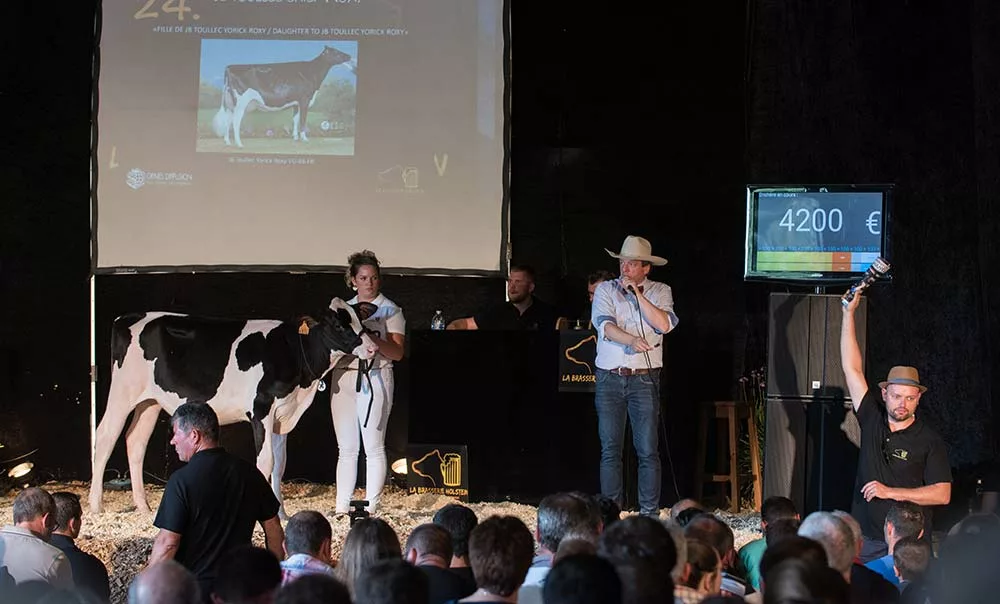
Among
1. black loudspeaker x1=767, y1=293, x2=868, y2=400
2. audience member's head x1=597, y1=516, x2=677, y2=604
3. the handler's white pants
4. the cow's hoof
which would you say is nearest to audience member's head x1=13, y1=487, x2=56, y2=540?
audience member's head x1=597, y1=516, x2=677, y2=604

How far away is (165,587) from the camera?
9.91 ft

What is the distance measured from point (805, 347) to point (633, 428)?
1060 millimetres

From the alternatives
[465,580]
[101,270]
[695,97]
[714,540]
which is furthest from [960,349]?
[101,270]

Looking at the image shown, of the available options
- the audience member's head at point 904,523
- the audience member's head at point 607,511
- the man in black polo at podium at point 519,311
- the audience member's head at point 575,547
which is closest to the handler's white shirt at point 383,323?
the man in black polo at podium at point 519,311

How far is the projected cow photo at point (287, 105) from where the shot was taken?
8273 mm

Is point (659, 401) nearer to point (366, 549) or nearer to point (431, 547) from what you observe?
point (431, 547)

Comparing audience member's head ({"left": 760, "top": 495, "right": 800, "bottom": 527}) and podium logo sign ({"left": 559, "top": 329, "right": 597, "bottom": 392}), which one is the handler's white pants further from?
audience member's head ({"left": 760, "top": 495, "right": 800, "bottom": 527})

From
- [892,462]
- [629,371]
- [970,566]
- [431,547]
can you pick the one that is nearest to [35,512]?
[431,547]

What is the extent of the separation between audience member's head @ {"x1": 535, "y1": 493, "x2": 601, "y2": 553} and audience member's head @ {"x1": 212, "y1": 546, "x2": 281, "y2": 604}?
41.9 inches

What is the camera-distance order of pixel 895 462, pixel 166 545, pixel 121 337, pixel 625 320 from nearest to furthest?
1. pixel 166 545
2. pixel 895 462
3. pixel 625 320
4. pixel 121 337

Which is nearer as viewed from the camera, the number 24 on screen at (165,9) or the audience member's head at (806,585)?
the audience member's head at (806,585)

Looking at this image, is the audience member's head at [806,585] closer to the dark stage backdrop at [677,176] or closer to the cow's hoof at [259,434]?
the cow's hoof at [259,434]

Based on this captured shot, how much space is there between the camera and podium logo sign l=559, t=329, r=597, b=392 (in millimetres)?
7312

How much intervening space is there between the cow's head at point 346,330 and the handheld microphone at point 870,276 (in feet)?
8.25
